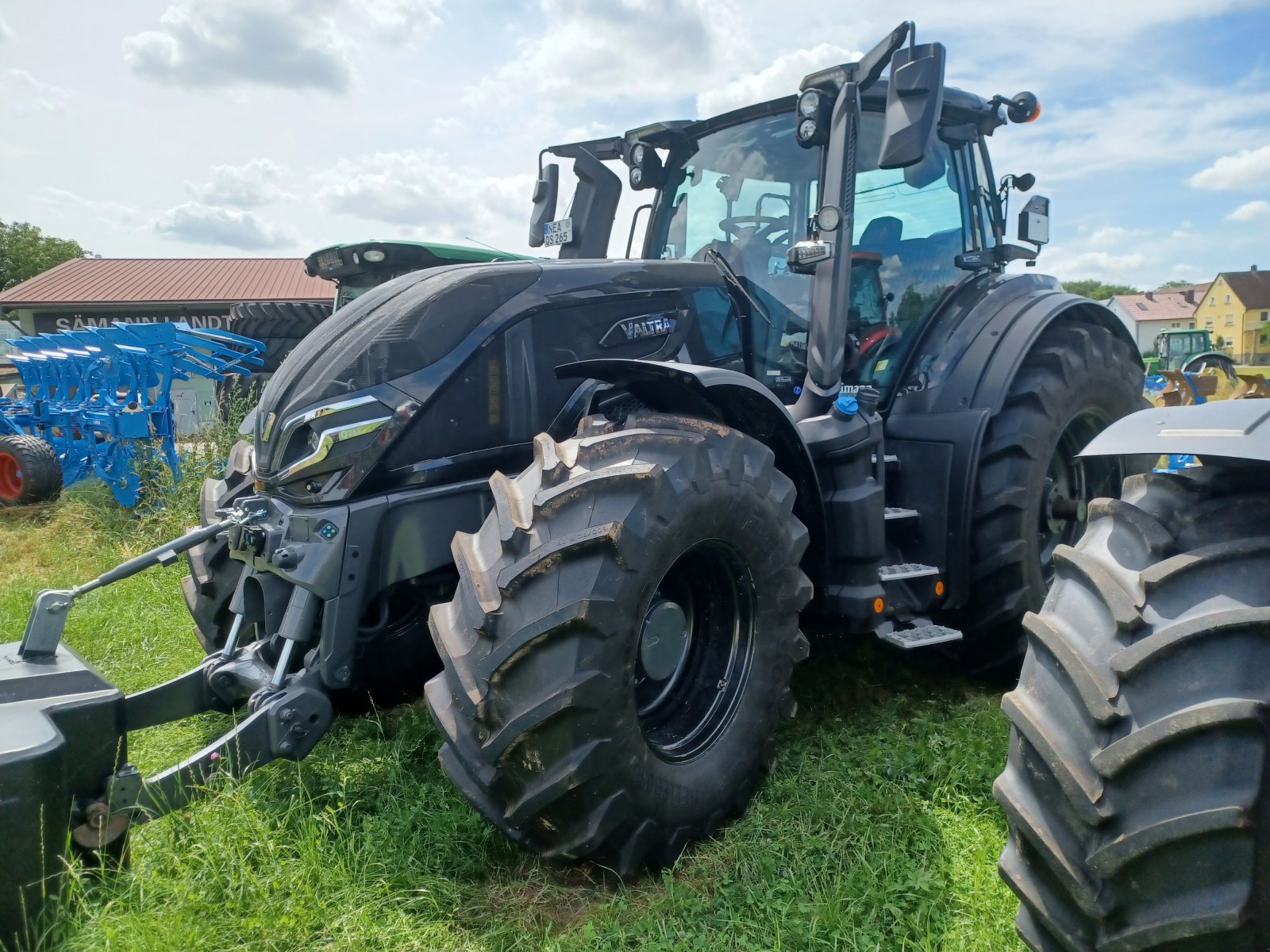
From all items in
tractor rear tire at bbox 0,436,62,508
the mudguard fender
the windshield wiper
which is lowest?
tractor rear tire at bbox 0,436,62,508

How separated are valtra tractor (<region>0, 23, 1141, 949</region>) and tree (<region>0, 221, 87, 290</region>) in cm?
5562

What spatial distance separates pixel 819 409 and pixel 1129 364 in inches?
74.8

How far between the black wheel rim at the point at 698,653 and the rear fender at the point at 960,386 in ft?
3.97

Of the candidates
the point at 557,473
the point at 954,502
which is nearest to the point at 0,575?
the point at 557,473

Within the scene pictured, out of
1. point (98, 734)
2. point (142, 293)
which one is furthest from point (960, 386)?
point (142, 293)

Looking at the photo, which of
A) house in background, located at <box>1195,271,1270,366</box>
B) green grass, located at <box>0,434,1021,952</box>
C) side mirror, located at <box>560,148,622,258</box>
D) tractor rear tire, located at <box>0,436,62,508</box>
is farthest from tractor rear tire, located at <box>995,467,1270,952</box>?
house in background, located at <box>1195,271,1270,366</box>

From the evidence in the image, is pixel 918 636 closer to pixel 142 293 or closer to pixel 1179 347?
pixel 1179 347

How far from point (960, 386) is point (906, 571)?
2.84ft

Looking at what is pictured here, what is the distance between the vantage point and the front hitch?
6.50ft

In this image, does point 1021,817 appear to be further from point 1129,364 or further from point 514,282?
point 1129,364

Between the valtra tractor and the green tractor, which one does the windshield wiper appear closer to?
the valtra tractor

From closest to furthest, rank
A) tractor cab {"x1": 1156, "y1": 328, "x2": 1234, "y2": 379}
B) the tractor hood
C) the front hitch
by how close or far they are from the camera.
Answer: the front hitch, the tractor hood, tractor cab {"x1": 1156, "y1": 328, "x2": 1234, "y2": 379}

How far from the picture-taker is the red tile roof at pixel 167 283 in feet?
107

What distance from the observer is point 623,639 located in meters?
2.35
